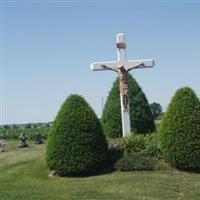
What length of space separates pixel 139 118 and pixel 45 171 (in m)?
4.77

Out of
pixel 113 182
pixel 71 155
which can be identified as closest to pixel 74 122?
pixel 71 155

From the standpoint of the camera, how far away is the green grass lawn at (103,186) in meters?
12.3

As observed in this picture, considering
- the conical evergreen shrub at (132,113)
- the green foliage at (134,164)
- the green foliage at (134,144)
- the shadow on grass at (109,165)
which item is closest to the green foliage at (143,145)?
the green foliage at (134,144)

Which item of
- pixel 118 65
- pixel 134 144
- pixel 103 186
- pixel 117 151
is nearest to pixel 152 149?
pixel 134 144

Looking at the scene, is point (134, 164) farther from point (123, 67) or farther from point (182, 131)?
point (123, 67)

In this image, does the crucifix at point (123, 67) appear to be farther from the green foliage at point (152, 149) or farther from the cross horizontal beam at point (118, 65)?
the green foliage at point (152, 149)

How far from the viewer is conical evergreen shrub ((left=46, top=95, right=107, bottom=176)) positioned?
51.1 ft

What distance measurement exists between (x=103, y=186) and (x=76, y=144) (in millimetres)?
2517

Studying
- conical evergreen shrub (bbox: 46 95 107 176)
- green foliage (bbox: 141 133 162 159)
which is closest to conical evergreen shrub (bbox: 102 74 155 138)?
green foliage (bbox: 141 133 162 159)

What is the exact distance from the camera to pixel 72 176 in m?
15.8

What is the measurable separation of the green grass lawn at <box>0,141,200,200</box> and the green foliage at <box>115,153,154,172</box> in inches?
14.6

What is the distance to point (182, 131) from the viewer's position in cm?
1543

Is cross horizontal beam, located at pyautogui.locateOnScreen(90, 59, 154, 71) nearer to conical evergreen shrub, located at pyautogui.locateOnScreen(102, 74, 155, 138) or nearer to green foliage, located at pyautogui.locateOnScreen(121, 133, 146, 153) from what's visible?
conical evergreen shrub, located at pyautogui.locateOnScreen(102, 74, 155, 138)

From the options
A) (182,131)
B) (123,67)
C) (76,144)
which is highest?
(123,67)
